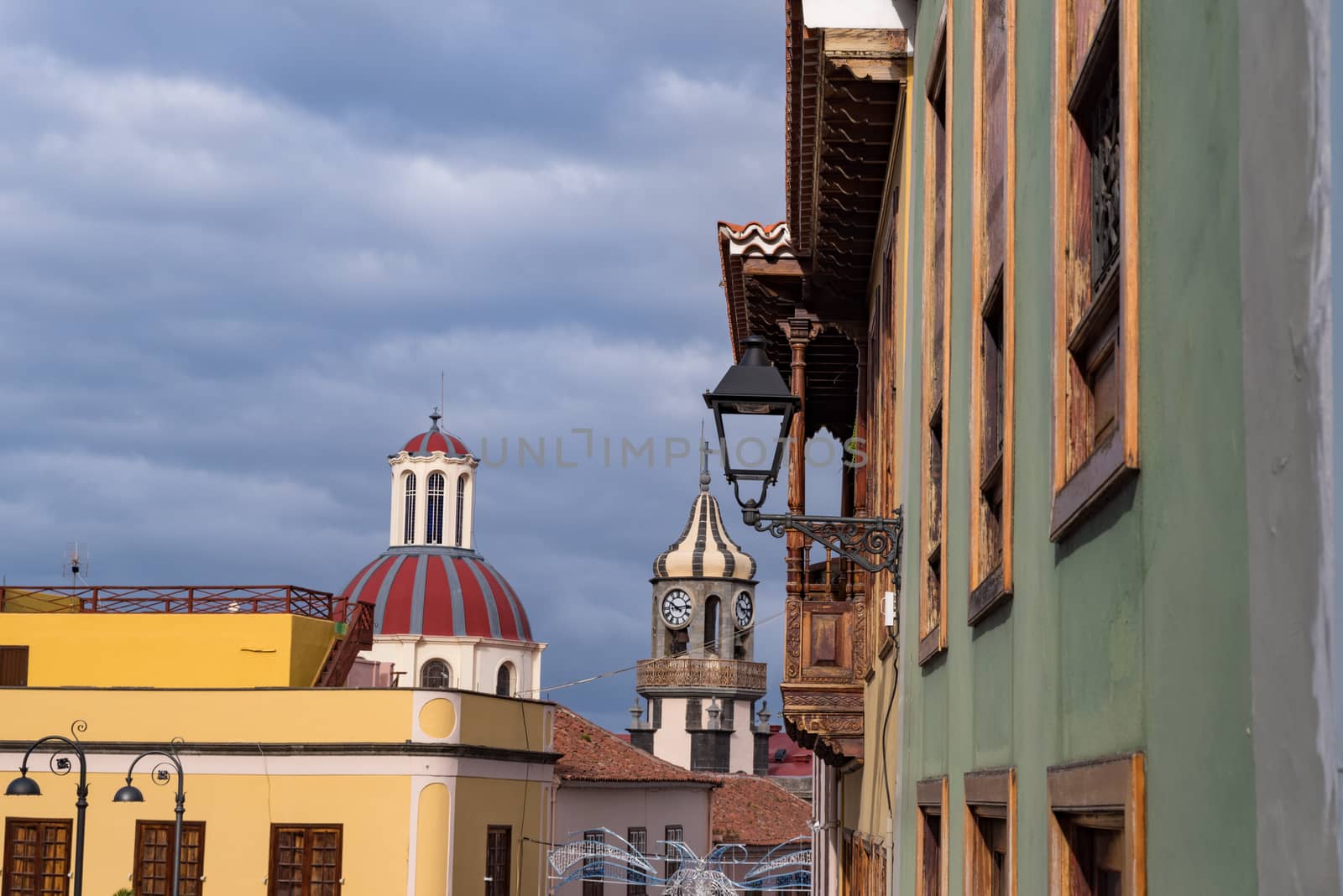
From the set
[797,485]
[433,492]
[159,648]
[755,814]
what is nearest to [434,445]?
[433,492]

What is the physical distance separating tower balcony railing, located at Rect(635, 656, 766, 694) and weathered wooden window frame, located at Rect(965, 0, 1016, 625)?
8360 cm

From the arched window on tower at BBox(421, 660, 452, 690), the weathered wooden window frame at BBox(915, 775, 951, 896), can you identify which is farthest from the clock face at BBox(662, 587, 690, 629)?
the weathered wooden window frame at BBox(915, 775, 951, 896)

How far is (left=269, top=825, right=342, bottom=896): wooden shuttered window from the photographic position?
1129 inches

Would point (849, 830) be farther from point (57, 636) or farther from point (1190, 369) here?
point (57, 636)

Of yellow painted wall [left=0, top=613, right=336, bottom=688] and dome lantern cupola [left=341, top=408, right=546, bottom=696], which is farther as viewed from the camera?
dome lantern cupola [left=341, top=408, right=546, bottom=696]

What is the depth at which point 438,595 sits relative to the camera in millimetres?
73312

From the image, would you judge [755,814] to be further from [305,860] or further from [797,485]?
[797,485]

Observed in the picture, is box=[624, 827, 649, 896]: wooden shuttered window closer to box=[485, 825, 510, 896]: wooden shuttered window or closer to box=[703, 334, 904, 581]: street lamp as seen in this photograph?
box=[485, 825, 510, 896]: wooden shuttered window

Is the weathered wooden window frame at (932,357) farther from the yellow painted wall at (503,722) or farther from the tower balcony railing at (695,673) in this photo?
the tower balcony railing at (695,673)

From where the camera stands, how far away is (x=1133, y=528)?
10.8ft

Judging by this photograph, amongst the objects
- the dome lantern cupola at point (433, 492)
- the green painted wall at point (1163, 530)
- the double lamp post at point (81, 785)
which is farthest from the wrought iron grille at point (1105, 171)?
the dome lantern cupola at point (433, 492)

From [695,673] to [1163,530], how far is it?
86936 mm

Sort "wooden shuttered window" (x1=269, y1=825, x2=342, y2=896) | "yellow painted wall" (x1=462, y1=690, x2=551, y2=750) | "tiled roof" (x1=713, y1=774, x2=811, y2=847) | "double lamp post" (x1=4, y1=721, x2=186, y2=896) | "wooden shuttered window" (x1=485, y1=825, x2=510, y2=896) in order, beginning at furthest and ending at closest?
A: "tiled roof" (x1=713, y1=774, x2=811, y2=847)
"wooden shuttered window" (x1=485, y1=825, x2=510, y2=896)
"yellow painted wall" (x1=462, y1=690, x2=551, y2=750)
"wooden shuttered window" (x1=269, y1=825, x2=342, y2=896)
"double lamp post" (x1=4, y1=721, x2=186, y2=896)

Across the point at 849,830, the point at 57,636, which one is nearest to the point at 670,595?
the point at 57,636
